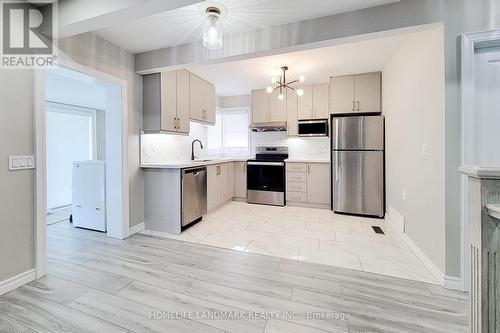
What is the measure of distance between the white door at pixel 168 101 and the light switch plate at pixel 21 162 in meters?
1.45

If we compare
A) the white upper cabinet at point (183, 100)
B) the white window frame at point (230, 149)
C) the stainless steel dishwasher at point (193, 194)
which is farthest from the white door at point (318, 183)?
the white upper cabinet at point (183, 100)

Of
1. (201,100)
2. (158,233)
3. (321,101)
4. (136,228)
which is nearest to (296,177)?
(321,101)

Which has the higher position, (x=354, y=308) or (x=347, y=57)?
(x=347, y=57)

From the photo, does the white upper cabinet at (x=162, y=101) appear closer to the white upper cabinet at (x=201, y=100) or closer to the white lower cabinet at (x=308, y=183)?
the white upper cabinet at (x=201, y=100)

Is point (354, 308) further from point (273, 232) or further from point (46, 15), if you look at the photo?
point (46, 15)

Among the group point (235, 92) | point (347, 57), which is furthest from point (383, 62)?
point (235, 92)

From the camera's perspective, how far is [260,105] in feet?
16.4

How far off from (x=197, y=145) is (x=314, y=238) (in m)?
3.22

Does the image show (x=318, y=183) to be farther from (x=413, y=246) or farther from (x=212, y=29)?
(x=212, y=29)

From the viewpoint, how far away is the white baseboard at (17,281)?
5.98 feet

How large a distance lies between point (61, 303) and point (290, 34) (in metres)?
3.09

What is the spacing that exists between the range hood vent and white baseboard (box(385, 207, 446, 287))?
8.47ft

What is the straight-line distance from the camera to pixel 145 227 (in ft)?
10.8

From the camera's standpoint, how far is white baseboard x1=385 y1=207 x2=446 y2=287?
1.96m
